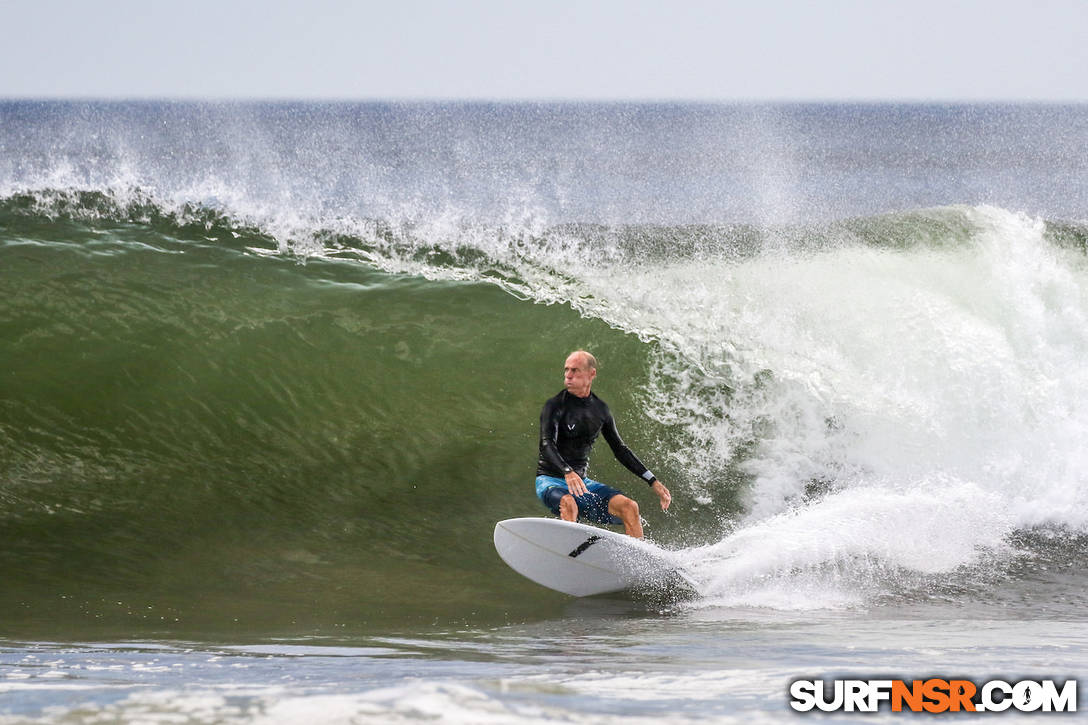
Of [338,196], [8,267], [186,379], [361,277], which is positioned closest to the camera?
[186,379]

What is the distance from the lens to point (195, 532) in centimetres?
583

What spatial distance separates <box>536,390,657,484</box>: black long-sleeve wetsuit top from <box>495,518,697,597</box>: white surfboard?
0.38 meters

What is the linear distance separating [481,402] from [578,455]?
80.7 inches

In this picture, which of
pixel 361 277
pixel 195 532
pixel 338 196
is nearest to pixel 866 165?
pixel 338 196

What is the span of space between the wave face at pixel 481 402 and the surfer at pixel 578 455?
0.51 metres

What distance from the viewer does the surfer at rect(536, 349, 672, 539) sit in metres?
5.43

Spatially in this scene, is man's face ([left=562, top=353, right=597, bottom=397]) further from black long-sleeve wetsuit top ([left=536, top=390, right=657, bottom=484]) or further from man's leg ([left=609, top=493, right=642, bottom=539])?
man's leg ([left=609, top=493, right=642, bottom=539])

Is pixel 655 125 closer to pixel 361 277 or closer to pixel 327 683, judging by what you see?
pixel 361 277

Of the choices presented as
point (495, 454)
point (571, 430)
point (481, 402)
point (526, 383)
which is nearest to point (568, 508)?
point (571, 430)

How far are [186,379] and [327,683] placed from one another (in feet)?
15.4

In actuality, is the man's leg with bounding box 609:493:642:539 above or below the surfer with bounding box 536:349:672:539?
below

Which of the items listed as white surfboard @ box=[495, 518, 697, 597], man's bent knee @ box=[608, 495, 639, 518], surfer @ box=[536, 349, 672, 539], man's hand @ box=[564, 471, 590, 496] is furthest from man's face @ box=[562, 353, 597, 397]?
white surfboard @ box=[495, 518, 697, 597]

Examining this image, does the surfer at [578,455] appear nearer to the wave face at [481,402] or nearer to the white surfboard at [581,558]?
the white surfboard at [581,558]

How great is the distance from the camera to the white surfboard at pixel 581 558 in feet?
17.1
